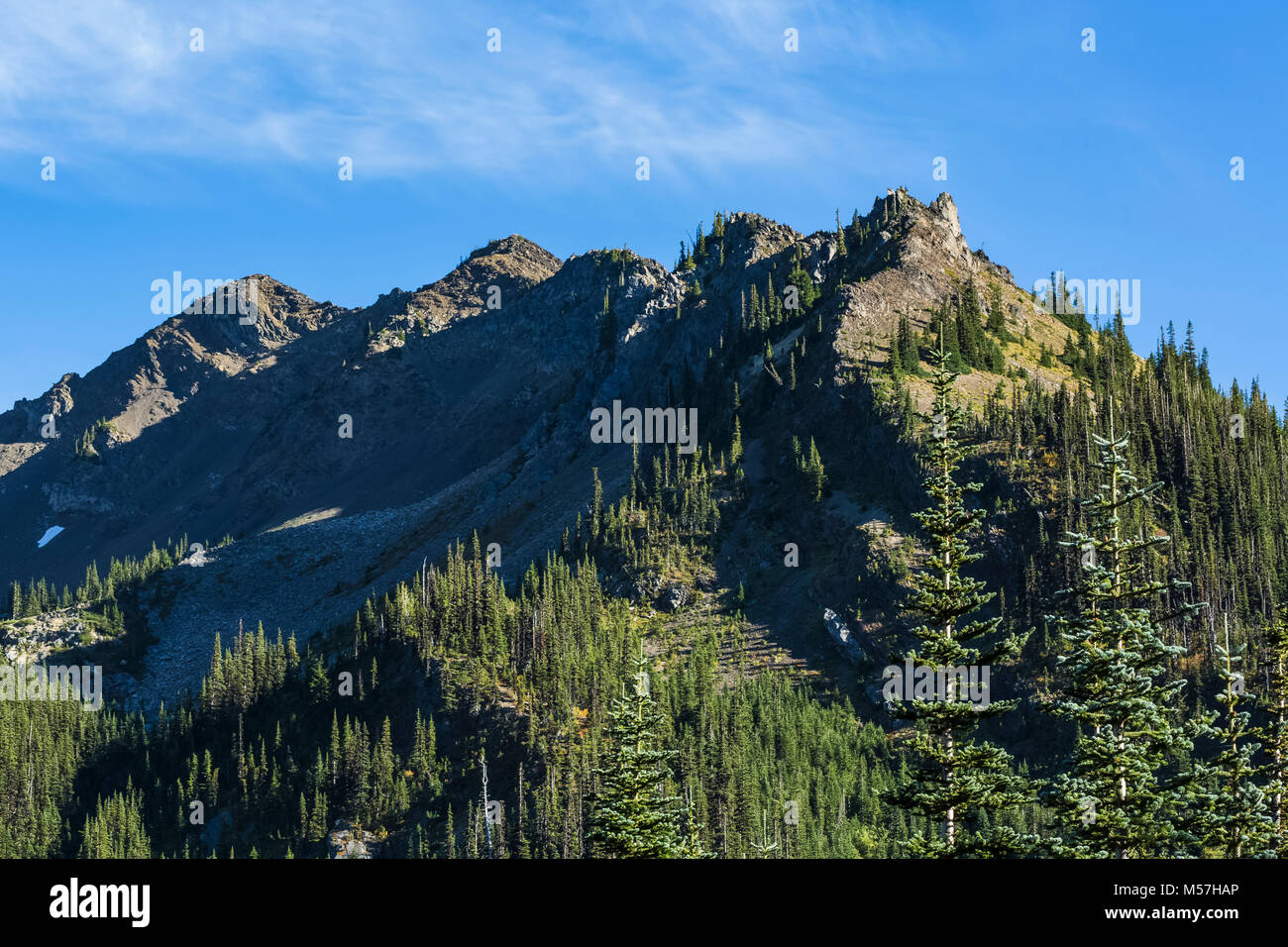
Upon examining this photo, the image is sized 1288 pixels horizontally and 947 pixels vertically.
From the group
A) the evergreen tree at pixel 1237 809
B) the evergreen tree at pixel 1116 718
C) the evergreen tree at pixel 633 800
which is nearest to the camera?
the evergreen tree at pixel 1116 718

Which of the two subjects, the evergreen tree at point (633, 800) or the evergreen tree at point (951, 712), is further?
the evergreen tree at point (633, 800)

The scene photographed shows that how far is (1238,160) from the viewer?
15500 cm

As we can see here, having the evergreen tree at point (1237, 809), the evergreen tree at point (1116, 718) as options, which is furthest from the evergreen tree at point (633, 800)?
A: the evergreen tree at point (1237, 809)

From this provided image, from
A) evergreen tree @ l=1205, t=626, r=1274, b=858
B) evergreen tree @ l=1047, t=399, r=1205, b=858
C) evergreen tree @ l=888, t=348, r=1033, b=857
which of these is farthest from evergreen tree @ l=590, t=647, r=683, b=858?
evergreen tree @ l=1205, t=626, r=1274, b=858

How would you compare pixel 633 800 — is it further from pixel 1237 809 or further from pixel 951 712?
pixel 1237 809

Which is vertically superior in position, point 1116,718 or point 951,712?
point 951,712

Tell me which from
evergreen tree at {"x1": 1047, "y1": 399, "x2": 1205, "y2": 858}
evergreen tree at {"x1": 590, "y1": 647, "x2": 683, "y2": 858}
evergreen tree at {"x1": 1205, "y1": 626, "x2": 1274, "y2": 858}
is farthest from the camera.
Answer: evergreen tree at {"x1": 590, "y1": 647, "x2": 683, "y2": 858}

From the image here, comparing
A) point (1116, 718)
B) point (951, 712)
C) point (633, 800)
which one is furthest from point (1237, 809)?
point (633, 800)

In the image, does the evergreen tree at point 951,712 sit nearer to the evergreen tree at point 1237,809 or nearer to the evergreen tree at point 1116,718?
the evergreen tree at point 1116,718

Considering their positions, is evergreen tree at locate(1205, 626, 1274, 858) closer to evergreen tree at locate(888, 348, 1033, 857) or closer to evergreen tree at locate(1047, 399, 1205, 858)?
evergreen tree at locate(1047, 399, 1205, 858)
